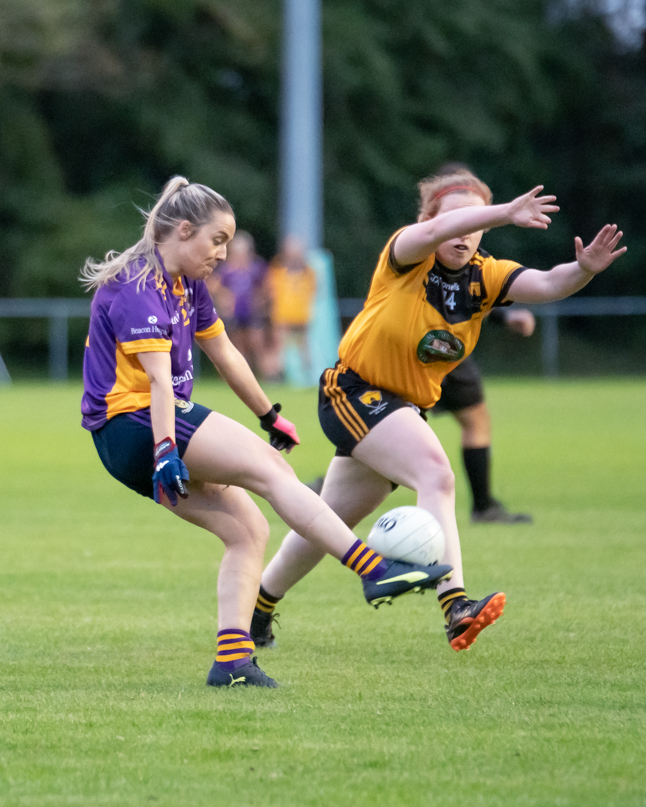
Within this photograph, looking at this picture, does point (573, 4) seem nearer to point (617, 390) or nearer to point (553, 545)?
point (617, 390)

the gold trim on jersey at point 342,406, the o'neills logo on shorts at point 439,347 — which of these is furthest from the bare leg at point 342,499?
the o'neills logo on shorts at point 439,347

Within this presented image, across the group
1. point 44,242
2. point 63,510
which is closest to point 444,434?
point 63,510

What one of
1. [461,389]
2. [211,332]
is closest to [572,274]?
[211,332]

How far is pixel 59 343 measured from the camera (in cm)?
2761

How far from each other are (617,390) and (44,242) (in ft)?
43.9

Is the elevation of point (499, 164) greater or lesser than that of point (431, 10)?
lesser

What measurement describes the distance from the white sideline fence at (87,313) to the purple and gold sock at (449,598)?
2188 cm

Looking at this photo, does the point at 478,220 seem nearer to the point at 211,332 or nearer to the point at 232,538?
the point at 211,332

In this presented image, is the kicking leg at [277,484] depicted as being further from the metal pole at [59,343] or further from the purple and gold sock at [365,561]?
the metal pole at [59,343]

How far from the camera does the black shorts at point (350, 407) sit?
4.84 m

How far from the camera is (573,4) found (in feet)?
121

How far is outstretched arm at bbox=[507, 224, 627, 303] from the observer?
15.4ft

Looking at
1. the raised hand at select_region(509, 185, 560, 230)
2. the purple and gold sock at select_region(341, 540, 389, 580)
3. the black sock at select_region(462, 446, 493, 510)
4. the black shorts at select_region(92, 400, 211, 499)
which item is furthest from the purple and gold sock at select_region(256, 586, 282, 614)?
the black sock at select_region(462, 446, 493, 510)

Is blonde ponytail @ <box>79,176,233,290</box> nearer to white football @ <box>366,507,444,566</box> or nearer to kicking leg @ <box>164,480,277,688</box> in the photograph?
kicking leg @ <box>164,480,277,688</box>
